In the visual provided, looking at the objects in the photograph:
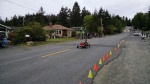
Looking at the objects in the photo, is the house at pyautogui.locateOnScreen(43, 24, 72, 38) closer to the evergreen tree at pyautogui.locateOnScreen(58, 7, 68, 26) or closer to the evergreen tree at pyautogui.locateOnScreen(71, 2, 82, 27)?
the evergreen tree at pyautogui.locateOnScreen(58, 7, 68, 26)

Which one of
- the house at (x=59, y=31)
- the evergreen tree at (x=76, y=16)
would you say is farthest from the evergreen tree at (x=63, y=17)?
the house at (x=59, y=31)

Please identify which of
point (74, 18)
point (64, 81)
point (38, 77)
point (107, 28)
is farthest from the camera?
point (74, 18)

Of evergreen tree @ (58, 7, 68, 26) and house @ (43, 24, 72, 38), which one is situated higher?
evergreen tree @ (58, 7, 68, 26)

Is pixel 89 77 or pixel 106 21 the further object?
pixel 106 21

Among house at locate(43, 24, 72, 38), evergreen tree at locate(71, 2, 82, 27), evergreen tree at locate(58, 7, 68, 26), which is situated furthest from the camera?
evergreen tree at locate(71, 2, 82, 27)

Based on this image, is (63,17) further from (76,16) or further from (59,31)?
(59,31)

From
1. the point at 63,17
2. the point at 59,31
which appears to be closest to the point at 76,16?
the point at 63,17

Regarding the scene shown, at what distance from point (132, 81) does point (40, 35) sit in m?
27.2

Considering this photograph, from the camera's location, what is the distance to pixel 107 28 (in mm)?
96188

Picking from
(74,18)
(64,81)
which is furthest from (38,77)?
(74,18)

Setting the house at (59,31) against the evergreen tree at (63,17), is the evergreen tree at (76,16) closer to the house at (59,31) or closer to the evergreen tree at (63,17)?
the evergreen tree at (63,17)

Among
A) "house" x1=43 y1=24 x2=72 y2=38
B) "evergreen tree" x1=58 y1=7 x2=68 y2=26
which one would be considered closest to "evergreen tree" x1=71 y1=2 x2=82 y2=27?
"evergreen tree" x1=58 y1=7 x2=68 y2=26

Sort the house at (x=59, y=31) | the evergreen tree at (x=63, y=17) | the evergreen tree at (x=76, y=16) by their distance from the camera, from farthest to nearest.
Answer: the evergreen tree at (x=76, y=16) < the evergreen tree at (x=63, y=17) < the house at (x=59, y=31)

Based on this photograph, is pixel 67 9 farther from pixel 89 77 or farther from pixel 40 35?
pixel 89 77
